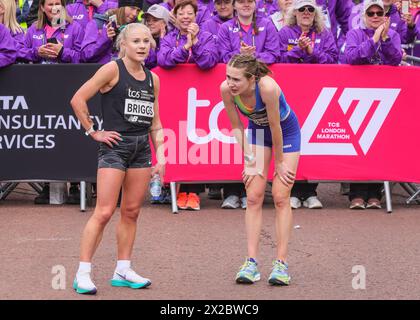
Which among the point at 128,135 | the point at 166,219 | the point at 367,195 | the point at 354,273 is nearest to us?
the point at 128,135

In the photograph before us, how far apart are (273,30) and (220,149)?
4.92 feet

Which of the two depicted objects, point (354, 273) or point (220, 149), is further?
point (220, 149)

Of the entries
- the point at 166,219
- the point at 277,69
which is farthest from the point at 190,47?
the point at 166,219

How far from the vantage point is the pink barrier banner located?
1118cm

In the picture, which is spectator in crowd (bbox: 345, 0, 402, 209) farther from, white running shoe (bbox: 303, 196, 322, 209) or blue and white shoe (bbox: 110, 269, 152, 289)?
blue and white shoe (bbox: 110, 269, 152, 289)

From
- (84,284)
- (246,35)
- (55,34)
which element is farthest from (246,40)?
(84,284)

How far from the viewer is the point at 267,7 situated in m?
13.6

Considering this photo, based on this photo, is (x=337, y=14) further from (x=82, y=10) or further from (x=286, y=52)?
(x=82, y=10)

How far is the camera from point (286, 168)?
805 centimetres

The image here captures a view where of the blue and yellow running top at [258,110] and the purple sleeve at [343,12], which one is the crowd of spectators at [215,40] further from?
the blue and yellow running top at [258,110]

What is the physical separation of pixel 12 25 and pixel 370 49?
414cm

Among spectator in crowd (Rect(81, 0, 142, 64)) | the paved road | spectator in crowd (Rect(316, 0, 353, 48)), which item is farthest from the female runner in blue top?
spectator in crowd (Rect(316, 0, 353, 48))

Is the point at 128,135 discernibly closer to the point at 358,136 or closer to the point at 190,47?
the point at 190,47

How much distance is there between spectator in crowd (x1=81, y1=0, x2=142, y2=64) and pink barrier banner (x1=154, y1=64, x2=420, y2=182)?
2.36 feet
